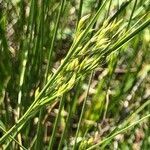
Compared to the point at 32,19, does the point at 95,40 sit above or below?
below

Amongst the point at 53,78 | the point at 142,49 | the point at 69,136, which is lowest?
the point at 53,78

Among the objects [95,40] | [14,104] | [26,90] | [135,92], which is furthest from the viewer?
[135,92]

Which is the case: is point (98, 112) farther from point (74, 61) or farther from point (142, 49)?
point (74, 61)

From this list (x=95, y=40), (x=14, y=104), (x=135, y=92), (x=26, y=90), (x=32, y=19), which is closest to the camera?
(x=95, y=40)

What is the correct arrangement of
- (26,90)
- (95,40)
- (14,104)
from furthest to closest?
(14,104) < (26,90) < (95,40)

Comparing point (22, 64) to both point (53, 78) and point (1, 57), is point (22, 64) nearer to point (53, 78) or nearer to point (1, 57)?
point (1, 57)

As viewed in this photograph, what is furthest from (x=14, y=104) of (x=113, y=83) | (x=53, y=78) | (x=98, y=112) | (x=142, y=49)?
(x=53, y=78)

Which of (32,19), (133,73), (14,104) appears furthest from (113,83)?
(32,19)

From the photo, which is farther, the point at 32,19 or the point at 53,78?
the point at 32,19

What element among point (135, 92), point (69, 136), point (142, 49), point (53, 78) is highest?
point (142, 49)
